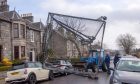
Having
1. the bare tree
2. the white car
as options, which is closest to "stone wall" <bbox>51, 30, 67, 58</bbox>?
the white car

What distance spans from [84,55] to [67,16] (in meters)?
3.04

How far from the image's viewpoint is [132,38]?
12519 centimetres

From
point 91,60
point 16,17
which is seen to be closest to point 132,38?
point 16,17

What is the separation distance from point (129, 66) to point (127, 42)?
116 metres

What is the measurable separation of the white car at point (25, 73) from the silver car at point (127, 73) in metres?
6.99

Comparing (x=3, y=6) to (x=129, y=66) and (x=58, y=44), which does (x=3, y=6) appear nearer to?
(x=58, y=44)

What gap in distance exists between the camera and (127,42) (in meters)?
126

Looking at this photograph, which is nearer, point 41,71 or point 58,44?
point 58,44

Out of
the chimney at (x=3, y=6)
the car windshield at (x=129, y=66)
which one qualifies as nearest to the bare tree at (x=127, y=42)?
the chimney at (x=3, y=6)

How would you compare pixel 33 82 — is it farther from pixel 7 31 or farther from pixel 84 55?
pixel 7 31

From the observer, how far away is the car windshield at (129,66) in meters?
12.2

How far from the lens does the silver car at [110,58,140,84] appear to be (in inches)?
404

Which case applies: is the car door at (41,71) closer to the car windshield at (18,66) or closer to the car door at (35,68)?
the car door at (35,68)

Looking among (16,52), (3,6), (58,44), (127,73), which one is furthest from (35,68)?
(3,6)
